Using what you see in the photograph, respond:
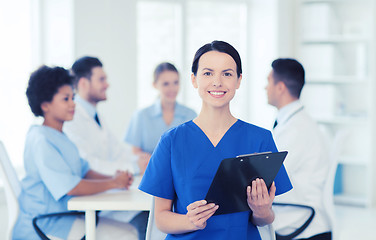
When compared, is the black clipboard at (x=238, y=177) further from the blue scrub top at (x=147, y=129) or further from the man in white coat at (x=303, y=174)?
the blue scrub top at (x=147, y=129)

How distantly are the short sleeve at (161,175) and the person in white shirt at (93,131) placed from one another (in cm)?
101

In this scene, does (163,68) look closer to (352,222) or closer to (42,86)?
(42,86)

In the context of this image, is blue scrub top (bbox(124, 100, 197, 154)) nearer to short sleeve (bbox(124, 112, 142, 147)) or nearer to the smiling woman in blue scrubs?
short sleeve (bbox(124, 112, 142, 147))

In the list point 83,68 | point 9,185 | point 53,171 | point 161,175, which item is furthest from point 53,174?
point 83,68

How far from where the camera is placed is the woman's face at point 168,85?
353 centimetres

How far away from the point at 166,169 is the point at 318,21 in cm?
396

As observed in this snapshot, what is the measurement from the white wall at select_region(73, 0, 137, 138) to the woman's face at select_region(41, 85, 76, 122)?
182 centimetres

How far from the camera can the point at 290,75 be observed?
276 centimetres

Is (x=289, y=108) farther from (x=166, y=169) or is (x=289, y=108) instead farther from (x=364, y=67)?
(x=364, y=67)

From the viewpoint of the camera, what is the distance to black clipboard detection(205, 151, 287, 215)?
1.45 m

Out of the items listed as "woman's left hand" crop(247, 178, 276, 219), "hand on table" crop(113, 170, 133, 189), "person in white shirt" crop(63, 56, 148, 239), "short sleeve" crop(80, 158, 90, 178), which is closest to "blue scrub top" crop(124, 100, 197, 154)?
"person in white shirt" crop(63, 56, 148, 239)

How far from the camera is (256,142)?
168 centimetres

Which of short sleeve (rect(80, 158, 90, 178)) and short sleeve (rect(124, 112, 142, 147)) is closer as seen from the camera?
short sleeve (rect(80, 158, 90, 178))

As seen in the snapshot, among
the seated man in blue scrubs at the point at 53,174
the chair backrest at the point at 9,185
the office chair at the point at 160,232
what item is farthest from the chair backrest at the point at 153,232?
the chair backrest at the point at 9,185
